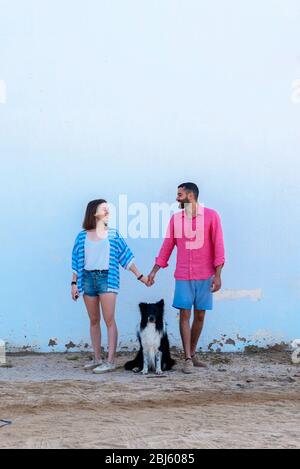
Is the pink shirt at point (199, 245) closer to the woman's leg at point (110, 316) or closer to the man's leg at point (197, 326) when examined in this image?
the man's leg at point (197, 326)

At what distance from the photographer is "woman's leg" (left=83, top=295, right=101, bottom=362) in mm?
5883

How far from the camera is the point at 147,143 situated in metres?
6.50

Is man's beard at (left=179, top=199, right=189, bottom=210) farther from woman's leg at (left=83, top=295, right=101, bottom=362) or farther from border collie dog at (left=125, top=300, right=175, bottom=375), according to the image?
woman's leg at (left=83, top=295, right=101, bottom=362)

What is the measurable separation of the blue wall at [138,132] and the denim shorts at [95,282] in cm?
67

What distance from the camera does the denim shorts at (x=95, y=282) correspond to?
19.1 feet

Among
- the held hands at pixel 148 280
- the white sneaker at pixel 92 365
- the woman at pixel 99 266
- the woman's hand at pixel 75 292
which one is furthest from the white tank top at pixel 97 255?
the white sneaker at pixel 92 365

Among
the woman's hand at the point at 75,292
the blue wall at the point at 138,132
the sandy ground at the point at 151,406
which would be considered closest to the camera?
the sandy ground at the point at 151,406

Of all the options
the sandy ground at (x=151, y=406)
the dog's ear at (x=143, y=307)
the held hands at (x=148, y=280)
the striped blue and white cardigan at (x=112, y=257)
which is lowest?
the sandy ground at (x=151, y=406)

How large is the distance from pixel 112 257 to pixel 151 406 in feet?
5.12

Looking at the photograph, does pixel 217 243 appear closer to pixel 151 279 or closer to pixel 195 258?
pixel 195 258

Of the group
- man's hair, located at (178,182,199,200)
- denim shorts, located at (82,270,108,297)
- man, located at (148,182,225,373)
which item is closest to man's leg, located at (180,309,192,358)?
man, located at (148,182,225,373)

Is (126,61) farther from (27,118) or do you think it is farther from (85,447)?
(85,447)
